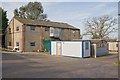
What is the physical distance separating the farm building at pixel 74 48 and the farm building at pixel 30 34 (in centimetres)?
1035

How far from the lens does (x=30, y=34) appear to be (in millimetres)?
38875

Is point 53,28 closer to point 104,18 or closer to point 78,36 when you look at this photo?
point 78,36

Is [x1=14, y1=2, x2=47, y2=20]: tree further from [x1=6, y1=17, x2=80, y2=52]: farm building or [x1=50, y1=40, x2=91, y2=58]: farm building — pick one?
[x1=50, y1=40, x2=91, y2=58]: farm building

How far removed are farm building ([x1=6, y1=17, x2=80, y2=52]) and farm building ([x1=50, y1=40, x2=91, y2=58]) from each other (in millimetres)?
10346

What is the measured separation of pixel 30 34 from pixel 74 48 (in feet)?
47.4

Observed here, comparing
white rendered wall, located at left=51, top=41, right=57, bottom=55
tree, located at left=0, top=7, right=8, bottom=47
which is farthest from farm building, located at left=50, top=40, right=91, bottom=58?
tree, located at left=0, top=7, right=8, bottom=47

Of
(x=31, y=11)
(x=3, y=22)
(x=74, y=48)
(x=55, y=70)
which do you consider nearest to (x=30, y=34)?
(x=3, y=22)

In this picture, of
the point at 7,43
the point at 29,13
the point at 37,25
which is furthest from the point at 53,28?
the point at 29,13

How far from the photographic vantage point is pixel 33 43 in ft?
128

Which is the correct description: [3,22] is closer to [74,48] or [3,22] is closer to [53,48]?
[53,48]

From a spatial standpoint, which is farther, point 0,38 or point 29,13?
point 29,13

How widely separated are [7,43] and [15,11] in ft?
101

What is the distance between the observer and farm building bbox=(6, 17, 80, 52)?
38219 millimetres

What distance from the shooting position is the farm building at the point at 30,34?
3822 centimetres
